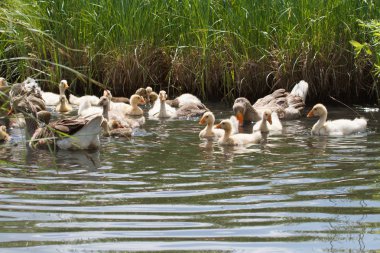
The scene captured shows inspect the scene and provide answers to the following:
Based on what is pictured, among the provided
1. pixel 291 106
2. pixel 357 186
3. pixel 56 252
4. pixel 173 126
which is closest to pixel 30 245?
pixel 56 252

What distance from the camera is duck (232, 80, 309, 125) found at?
13484mm

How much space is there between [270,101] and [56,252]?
27.6 feet

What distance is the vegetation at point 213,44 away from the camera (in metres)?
14.8

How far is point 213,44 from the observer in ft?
51.2

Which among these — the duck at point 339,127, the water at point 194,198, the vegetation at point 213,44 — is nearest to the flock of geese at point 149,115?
the duck at point 339,127

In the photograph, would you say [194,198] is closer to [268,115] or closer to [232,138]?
[232,138]

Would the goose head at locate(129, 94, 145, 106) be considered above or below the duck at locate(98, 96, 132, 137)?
above

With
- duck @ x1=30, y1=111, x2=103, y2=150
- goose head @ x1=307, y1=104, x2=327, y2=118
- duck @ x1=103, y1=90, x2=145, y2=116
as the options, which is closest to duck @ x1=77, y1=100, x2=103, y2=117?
duck @ x1=103, y1=90, x2=145, y2=116

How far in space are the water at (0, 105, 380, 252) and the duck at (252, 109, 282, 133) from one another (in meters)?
0.95

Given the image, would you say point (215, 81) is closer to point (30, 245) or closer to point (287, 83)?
point (287, 83)

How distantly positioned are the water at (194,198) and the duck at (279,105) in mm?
2012

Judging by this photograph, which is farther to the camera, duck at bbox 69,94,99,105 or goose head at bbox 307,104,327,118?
duck at bbox 69,94,99,105

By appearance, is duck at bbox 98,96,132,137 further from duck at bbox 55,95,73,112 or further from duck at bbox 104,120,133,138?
duck at bbox 55,95,73,112

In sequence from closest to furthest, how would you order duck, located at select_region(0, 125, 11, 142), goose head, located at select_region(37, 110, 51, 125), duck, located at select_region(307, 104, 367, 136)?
goose head, located at select_region(37, 110, 51, 125) → duck, located at select_region(0, 125, 11, 142) → duck, located at select_region(307, 104, 367, 136)
